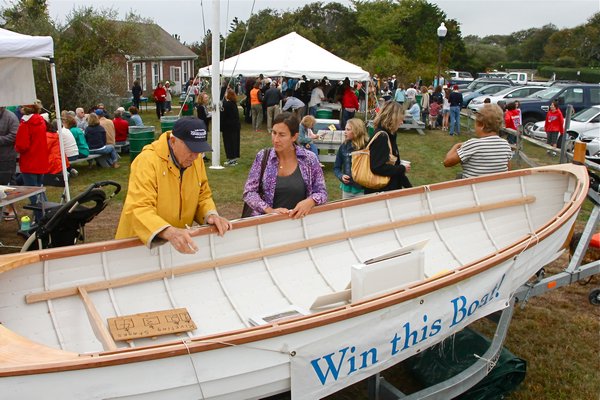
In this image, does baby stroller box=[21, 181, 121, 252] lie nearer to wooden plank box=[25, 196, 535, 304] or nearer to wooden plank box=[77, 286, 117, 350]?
wooden plank box=[25, 196, 535, 304]

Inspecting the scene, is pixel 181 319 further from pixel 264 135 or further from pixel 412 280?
pixel 264 135

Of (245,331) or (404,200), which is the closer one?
(245,331)

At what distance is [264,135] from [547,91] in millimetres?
10279

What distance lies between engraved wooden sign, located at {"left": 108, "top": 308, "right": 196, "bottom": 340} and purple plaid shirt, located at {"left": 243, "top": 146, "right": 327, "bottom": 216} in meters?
1.14

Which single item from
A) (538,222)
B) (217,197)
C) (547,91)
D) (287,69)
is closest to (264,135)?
(287,69)

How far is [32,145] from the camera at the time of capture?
Answer: 8125mm

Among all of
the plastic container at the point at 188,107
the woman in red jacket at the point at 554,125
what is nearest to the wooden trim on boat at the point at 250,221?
the woman in red jacket at the point at 554,125

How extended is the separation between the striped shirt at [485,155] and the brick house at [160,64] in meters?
27.2

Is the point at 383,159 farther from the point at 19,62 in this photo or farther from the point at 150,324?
the point at 19,62

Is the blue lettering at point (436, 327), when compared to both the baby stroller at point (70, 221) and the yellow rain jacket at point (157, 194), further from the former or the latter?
the baby stroller at point (70, 221)

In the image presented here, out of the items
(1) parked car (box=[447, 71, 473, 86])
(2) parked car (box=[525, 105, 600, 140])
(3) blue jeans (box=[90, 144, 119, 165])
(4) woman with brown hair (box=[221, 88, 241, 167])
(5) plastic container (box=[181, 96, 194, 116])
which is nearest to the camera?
(3) blue jeans (box=[90, 144, 119, 165])

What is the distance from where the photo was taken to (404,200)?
18.5 feet

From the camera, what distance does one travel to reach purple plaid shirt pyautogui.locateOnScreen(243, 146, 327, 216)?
4.64 m

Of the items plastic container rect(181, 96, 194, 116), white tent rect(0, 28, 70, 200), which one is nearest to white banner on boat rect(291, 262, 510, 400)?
white tent rect(0, 28, 70, 200)
